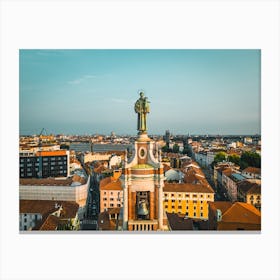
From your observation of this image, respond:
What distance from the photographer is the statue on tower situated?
4469 mm

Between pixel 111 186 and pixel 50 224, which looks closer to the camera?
pixel 50 224

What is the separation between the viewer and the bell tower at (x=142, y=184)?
4.48 meters

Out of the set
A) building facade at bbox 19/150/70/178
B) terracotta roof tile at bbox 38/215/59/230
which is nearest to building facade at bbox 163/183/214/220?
terracotta roof tile at bbox 38/215/59/230

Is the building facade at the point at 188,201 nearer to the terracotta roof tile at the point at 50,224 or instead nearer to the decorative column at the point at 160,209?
the terracotta roof tile at the point at 50,224

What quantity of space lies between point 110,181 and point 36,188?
10.5 ft

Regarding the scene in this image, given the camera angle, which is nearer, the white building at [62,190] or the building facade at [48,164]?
the white building at [62,190]

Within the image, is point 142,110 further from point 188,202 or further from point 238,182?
point 238,182

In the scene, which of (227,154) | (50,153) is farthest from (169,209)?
(50,153)

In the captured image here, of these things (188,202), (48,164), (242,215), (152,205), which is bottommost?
(188,202)

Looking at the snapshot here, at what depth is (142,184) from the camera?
455 centimetres

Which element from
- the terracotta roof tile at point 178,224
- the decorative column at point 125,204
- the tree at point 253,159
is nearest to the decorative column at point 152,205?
the decorative column at point 125,204

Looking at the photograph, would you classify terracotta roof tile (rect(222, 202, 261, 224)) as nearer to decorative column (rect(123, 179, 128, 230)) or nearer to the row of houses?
the row of houses

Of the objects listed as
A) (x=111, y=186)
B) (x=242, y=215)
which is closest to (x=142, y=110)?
(x=242, y=215)

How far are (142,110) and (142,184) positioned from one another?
3.73 feet
